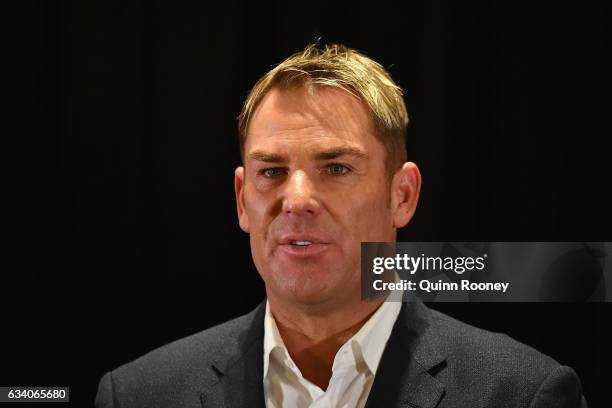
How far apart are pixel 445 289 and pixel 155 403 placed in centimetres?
61

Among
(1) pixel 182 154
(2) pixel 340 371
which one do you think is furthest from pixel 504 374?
(1) pixel 182 154

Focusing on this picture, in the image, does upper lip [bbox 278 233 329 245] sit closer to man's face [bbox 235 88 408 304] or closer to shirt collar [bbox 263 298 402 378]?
man's face [bbox 235 88 408 304]

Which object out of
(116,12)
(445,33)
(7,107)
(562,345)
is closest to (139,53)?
(116,12)

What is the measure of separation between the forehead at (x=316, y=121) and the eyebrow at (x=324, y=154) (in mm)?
11

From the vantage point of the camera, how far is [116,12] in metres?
2.01

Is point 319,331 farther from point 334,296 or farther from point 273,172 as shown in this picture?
point 273,172

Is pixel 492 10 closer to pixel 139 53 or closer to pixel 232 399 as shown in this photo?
pixel 139 53

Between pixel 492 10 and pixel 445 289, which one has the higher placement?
pixel 492 10

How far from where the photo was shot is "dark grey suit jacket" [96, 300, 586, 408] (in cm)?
149

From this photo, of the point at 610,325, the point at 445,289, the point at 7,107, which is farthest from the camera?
the point at 7,107

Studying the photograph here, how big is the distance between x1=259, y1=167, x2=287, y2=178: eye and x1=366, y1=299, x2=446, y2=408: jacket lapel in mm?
366

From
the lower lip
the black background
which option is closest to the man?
the lower lip

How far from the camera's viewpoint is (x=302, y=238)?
150cm

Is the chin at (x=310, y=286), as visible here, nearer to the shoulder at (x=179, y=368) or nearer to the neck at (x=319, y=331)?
the neck at (x=319, y=331)
